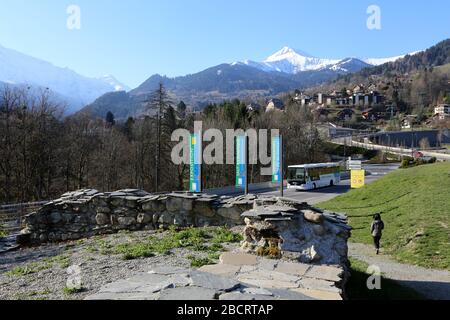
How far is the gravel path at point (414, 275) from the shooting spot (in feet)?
34.1

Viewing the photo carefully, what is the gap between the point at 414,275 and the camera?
12.2 m

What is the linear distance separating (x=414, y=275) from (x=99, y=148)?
41.0 meters

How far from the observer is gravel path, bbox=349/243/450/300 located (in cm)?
1040

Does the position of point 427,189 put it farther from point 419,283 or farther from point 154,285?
point 154,285

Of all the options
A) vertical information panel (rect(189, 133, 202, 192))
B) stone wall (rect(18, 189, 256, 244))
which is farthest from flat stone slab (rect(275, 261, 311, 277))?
vertical information panel (rect(189, 133, 202, 192))

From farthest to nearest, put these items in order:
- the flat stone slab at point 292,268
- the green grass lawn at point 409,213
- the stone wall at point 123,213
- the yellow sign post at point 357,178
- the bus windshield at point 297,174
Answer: the bus windshield at point 297,174 < the yellow sign post at point 357,178 < the green grass lawn at point 409,213 < the stone wall at point 123,213 < the flat stone slab at point 292,268

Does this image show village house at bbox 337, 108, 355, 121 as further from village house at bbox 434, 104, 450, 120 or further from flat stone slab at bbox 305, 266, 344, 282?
flat stone slab at bbox 305, 266, 344, 282

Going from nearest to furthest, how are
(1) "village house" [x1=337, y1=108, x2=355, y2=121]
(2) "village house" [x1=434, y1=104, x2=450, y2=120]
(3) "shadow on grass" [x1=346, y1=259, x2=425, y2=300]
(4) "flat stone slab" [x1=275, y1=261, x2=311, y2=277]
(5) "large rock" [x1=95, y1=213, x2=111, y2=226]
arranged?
1. (4) "flat stone slab" [x1=275, y1=261, x2=311, y2=277]
2. (3) "shadow on grass" [x1=346, y1=259, x2=425, y2=300]
3. (5) "large rock" [x1=95, y1=213, x2=111, y2=226]
4. (2) "village house" [x1=434, y1=104, x2=450, y2=120]
5. (1) "village house" [x1=337, y1=108, x2=355, y2=121]

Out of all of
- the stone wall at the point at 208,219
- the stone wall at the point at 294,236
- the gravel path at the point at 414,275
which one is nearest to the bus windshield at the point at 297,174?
the gravel path at the point at 414,275

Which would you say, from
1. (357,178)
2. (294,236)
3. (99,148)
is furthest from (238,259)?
(99,148)

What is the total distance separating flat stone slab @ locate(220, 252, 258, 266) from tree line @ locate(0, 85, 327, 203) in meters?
29.4

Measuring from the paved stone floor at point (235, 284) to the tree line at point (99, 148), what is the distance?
99.0ft

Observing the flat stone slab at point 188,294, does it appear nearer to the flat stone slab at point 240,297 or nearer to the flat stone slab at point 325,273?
the flat stone slab at point 240,297

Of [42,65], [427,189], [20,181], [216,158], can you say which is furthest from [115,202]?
[42,65]
